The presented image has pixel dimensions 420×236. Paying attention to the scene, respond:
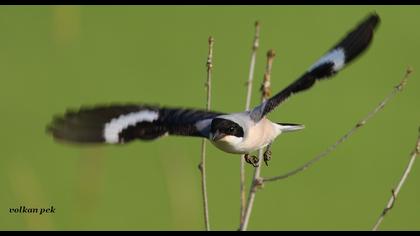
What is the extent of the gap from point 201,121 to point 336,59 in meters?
0.56

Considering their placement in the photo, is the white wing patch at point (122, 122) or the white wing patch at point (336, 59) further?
the white wing patch at point (336, 59)

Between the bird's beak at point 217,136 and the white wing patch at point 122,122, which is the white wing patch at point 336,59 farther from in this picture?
the white wing patch at point 122,122

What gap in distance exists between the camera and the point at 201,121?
2.93 m

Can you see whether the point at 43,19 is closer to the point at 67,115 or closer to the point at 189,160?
the point at 189,160

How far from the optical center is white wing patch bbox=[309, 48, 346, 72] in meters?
2.91

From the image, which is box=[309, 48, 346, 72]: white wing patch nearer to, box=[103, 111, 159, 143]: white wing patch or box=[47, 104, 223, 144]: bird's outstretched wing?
box=[47, 104, 223, 144]: bird's outstretched wing

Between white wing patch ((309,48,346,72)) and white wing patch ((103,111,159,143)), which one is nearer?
white wing patch ((103,111,159,143))

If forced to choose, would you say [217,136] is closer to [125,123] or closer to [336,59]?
[125,123]

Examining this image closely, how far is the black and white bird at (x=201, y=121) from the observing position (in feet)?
8.95

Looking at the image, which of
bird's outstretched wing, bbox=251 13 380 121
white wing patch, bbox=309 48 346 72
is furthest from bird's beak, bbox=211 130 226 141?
white wing patch, bbox=309 48 346 72

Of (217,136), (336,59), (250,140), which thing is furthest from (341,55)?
(217,136)

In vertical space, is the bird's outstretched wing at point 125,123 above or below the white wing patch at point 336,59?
below

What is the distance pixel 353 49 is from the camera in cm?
298

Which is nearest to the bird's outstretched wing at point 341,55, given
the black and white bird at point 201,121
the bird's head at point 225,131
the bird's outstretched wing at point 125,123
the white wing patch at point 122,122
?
the black and white bird at point 201,121
